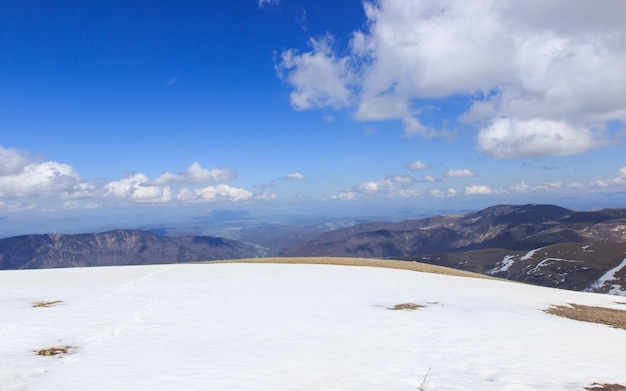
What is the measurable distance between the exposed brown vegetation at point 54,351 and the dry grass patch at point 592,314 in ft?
99.4

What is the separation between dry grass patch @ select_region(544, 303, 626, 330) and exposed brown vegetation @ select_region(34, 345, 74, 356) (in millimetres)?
30293

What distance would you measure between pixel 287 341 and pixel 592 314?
987 inches

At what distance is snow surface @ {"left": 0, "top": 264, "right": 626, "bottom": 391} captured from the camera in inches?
506

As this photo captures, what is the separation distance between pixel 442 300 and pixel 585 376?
16.1 m

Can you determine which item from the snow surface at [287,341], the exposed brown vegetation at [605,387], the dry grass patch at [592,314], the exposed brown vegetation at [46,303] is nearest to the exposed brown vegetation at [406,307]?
the snow surface at [287,341]

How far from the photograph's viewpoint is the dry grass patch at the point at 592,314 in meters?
26.3

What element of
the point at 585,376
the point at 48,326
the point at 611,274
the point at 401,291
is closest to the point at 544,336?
the point at 585,376

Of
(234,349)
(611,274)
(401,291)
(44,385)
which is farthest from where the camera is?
(611,274)

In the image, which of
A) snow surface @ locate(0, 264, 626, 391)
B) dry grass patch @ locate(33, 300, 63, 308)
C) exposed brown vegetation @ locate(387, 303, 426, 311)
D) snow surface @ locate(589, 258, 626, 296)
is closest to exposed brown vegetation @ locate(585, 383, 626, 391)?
snow surface @ locate(0, 264, 626, 391)

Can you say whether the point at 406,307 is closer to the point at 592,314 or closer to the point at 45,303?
the point at 592,314

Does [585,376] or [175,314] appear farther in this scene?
[175,314]

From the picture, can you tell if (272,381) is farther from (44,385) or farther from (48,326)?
(48,326)

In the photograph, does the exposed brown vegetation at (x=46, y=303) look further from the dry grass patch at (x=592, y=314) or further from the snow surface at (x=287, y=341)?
the dry grass patch at (x=592, y=314)

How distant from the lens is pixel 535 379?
13953 millimetres
